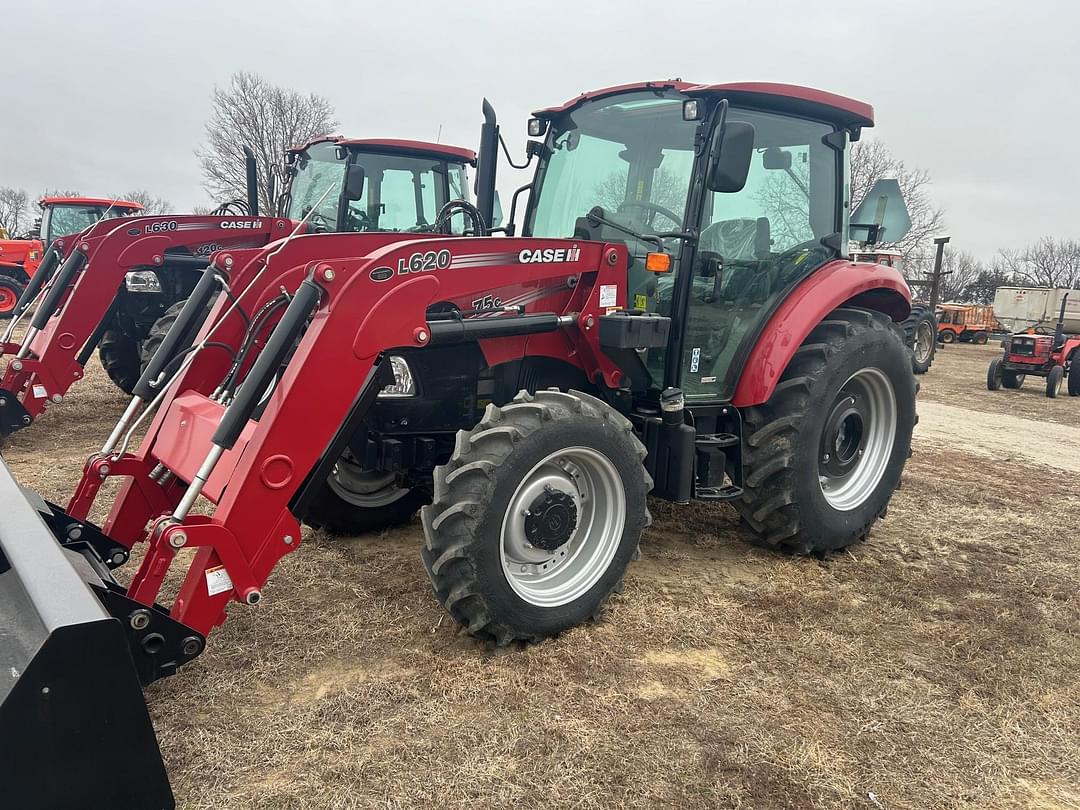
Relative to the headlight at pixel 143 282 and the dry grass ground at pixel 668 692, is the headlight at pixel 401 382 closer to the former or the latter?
the dry grass ground at pixel 668 692

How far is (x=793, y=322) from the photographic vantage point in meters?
3.85

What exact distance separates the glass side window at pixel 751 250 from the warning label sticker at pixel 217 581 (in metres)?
2.36

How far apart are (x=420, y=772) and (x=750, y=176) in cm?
317

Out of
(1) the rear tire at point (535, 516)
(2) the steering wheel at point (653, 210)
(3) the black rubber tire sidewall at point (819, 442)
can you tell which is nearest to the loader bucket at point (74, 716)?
(1) the rear tire at point (535, 516)

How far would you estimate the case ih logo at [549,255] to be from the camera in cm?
328

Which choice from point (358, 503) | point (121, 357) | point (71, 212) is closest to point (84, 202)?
point (71, 212)

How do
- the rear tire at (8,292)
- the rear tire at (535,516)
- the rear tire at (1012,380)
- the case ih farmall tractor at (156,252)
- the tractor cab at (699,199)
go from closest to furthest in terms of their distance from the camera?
the rear tire at (535,516)
the tractor cab at (699,199)
the case ih farmall tractor at (156,252)
the rear tire at (1012,380)
the rear tire at (8,292)

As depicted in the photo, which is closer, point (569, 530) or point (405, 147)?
point (569, 530)

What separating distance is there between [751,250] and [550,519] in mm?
1903

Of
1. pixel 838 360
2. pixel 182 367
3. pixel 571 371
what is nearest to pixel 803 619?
pixel 838 360

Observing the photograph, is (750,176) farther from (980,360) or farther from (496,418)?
(980,360)

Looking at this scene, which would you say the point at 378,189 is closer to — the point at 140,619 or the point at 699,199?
the point at 699,199

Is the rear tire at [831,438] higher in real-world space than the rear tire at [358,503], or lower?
higher

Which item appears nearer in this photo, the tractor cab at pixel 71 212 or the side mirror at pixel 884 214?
the side mirror at pixel 884 214
